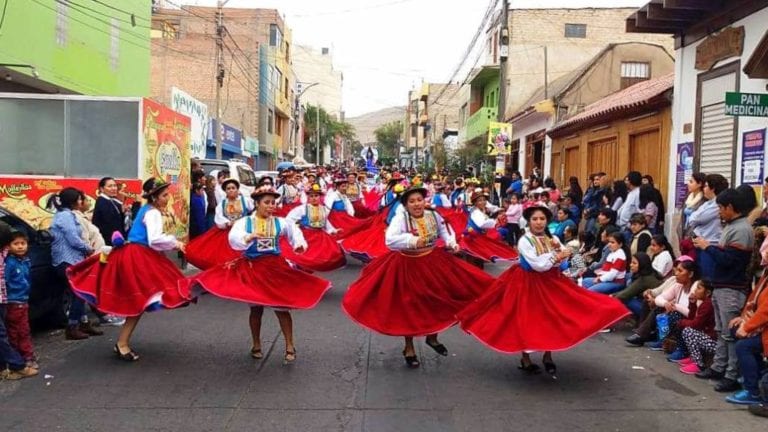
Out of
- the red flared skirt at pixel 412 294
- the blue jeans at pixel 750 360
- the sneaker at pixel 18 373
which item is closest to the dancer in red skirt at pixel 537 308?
the red flared skirt at pixel 412 294

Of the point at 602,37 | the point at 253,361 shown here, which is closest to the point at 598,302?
the point at 253,361

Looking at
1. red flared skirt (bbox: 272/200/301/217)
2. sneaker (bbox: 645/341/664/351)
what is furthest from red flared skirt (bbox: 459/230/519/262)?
sneaker (bbox: 645/341/664/351)

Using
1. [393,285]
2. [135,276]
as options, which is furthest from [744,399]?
[135,276]

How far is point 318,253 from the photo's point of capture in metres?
11.0

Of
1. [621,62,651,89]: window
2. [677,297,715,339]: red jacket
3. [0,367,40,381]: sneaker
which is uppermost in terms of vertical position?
[621,62,651,89]: window

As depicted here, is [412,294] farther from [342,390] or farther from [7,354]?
[7,354]

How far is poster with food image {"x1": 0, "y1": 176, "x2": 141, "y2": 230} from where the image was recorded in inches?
502

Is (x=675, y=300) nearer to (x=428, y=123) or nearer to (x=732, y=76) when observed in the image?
(x=732, y=76)

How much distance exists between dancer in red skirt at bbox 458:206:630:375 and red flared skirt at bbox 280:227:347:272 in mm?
4148

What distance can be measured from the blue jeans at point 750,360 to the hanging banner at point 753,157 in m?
5.68

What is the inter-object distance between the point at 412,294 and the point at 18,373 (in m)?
3.51

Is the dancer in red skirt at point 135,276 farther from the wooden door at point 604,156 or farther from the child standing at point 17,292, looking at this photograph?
the wooden door at point 604,156

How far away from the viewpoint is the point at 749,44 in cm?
1148

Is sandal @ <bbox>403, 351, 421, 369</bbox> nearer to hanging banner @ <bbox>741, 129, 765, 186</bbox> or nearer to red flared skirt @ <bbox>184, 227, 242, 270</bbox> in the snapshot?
red flared skirt @ <bbox>184, 227, 242, 270</bbox>
